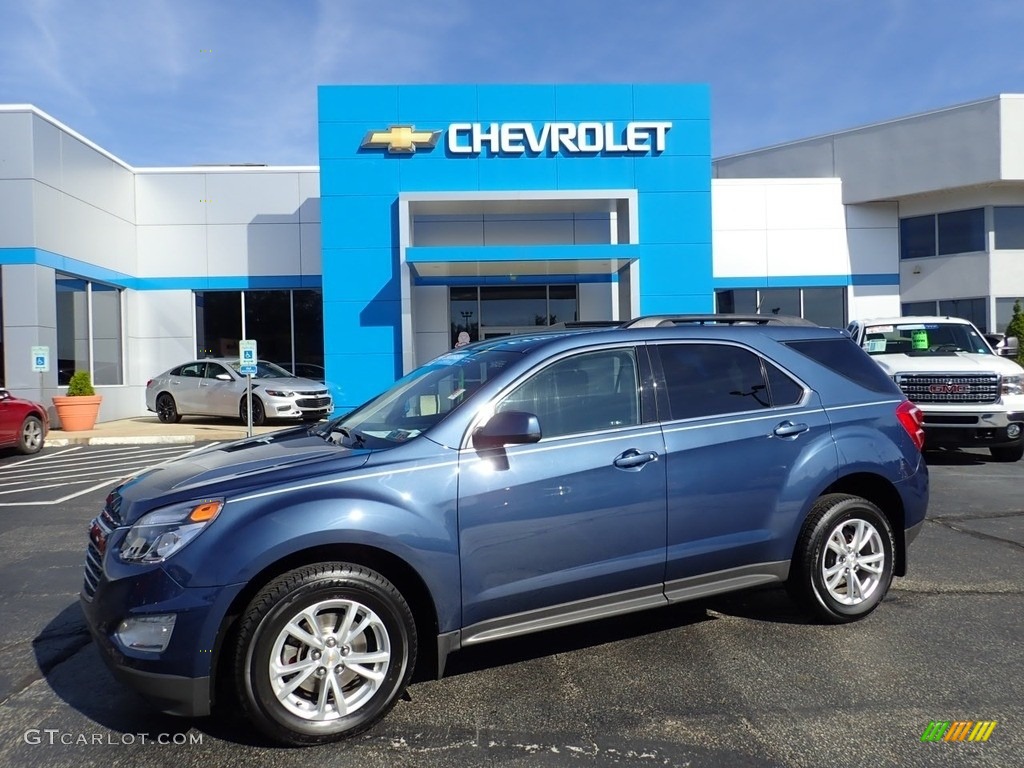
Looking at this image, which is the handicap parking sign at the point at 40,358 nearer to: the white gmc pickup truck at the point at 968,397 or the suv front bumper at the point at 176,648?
the suv front bumper at the point at 176,648

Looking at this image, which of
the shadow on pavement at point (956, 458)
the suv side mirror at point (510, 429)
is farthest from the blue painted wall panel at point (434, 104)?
the suv side mirror at point (510, 429)

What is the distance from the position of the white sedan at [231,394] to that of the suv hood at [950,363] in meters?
11.3

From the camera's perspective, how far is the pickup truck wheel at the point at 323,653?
9.84 feet

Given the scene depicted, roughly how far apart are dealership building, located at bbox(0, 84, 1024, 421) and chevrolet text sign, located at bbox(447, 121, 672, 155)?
2.1 inches

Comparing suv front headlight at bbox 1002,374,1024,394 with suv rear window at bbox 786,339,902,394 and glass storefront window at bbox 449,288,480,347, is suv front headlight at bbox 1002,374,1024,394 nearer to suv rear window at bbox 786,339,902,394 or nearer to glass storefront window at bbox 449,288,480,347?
suv rear window at bbox 786,339,902,394

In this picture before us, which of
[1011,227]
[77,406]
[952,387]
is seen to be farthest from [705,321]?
[1011,227]

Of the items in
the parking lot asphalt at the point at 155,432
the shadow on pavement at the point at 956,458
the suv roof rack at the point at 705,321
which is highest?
the suv roof rack at the point at 705,321

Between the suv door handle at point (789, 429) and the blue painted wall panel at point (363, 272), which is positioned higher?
the blue painted wall panel at point (363, 272)

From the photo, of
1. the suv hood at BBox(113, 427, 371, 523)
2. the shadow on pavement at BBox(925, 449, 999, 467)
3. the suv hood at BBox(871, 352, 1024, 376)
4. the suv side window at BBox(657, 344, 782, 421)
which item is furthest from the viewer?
the shadow on pavement at BBox(925, 449, 999, 467)

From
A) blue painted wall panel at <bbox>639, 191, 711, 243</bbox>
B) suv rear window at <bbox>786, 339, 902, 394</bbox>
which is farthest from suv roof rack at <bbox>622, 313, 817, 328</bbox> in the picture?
blue painted wall panel at <bbox>639, 191, 711, 243</bbox>

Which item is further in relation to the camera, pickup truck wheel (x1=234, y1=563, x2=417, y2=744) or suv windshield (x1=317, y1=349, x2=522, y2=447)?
suv windshield (x1=317, y1=349, x2=522, y2=447)

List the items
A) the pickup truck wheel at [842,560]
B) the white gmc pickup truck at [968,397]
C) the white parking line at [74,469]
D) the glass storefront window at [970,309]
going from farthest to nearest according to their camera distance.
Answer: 1. the glass storefront window at [970,309]
2. the white gmc pickup truck at [968,397]
3. the white parking line at [74,469]
4. the pickup truck wheel at [842,560]

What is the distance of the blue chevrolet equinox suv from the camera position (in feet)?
9.88

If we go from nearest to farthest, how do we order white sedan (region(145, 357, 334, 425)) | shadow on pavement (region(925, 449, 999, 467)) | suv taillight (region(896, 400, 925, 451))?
suv taillight (region(896, 400, 925, 451)) → shadow on pavement (region(925, 449, 999, 467)) → white sedan (region(145, 357, 334, 425))
